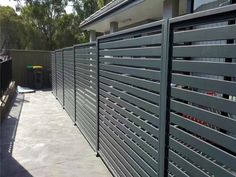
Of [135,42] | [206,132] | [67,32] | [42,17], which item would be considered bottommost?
[206,132]

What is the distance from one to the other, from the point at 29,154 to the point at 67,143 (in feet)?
2.73

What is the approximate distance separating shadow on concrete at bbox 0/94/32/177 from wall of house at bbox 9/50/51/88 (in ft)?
20.2

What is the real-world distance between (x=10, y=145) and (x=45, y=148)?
0.72 metres

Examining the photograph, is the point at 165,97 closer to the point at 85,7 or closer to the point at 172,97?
the point at 172,97

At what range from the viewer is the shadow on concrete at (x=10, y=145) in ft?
14.3

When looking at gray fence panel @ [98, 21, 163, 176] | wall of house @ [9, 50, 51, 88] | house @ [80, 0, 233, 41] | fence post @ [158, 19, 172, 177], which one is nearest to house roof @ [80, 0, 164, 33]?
house @ [80, 0, 233, 41]

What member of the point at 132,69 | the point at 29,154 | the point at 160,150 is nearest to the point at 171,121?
the point at 160,150

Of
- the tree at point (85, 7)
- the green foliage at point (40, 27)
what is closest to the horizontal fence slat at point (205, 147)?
the green foliage at point (40, 27)

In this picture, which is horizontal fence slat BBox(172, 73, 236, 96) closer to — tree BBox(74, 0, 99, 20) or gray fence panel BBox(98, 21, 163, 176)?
gray fence panel BBox(98, 21, 163, 176)

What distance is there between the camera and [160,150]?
2.49 m

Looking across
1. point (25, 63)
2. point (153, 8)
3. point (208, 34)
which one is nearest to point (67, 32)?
point (25, 63)

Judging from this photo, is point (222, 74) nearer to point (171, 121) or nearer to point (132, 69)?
point (171, 121)

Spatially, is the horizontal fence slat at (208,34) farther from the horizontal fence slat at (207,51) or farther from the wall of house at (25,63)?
the wall of house at (25,63)

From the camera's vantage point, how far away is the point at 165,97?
2346mm
